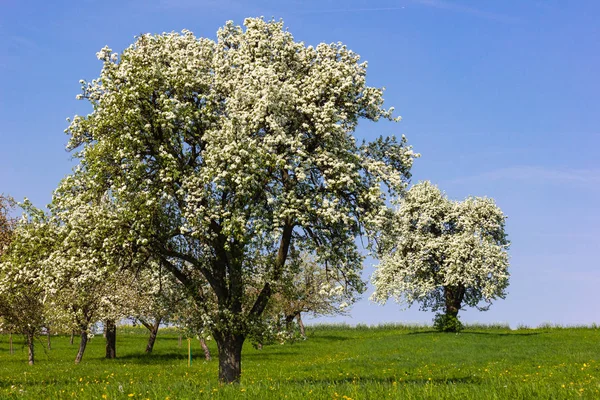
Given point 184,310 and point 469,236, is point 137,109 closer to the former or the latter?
point 184,310

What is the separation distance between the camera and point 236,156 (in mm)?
21219

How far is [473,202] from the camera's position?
221ft

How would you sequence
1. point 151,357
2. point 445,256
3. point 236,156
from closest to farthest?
point 236,156 < point 151,357 < point 445,256

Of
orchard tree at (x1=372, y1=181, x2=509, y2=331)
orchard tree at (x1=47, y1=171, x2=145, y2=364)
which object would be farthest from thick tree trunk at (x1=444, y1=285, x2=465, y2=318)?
orchard tree at (x1=47, y1=171, x2=145, y2=364)

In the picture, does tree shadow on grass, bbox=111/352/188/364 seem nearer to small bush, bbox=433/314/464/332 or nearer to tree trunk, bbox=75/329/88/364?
tree trunk, bbox=75/329/88/364

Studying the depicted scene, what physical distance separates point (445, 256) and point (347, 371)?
114 feet

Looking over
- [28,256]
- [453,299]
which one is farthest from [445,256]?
[28,256]

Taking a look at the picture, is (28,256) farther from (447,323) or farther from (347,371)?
(447,323)

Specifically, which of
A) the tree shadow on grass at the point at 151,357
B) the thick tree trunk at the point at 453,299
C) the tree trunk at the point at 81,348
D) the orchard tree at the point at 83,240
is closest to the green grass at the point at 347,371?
the tree shadow on grass at the point at 151,357

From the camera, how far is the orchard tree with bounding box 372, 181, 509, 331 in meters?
63.5

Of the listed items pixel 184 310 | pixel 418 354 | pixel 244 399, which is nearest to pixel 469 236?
pixel 418 354

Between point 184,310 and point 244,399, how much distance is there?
47.4 feet

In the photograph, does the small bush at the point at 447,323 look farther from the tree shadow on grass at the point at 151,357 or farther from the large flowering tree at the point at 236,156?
the large flowering tree at the point at 236,156

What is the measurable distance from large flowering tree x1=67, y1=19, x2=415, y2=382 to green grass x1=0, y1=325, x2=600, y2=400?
188 inches
